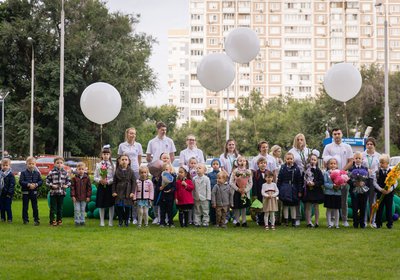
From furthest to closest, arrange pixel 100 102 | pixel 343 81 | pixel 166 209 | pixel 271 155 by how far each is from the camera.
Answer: pixel 343 81
pixel 100 102
pixel 271 155
pixel 166 209

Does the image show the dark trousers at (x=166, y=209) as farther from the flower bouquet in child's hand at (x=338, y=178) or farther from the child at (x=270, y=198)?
the flower bouquet in child's hand at (x=338, y=178)

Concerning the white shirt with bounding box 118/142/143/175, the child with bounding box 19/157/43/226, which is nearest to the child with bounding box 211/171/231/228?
the white shirt with bounding box 118/142/143/175

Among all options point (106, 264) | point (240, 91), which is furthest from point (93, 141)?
point (240, 91)

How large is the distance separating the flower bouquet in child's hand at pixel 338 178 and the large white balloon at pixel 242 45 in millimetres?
5702

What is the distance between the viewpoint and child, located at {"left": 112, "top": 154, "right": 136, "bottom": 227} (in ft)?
47.5

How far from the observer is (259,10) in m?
113

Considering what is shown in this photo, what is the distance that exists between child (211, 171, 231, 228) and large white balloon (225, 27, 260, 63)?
5.28m

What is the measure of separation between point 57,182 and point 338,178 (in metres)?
5.79

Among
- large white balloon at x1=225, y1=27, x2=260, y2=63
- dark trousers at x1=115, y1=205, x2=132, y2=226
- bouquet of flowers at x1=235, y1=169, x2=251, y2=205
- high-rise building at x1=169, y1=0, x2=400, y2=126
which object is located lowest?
dark trousers at x1=115, y1=205, x2=132, y2=226

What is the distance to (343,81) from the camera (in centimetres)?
1792

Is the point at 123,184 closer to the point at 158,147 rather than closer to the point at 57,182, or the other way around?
the point at 158,147

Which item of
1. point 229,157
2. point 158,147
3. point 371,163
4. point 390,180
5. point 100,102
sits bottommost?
point 390,180

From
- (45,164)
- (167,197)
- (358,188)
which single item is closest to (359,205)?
(358,188)

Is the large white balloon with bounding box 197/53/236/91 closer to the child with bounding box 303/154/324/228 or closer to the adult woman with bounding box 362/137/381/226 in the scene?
the child with bounding box 303/154/324/228
